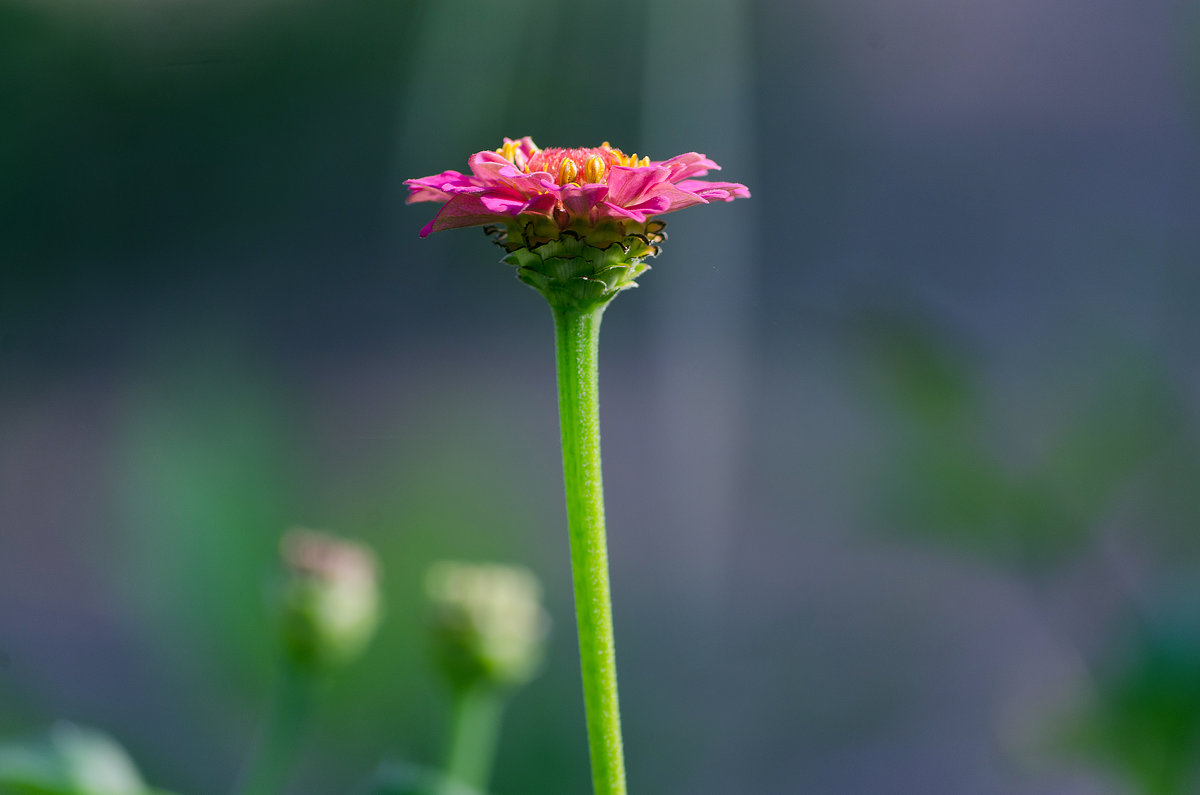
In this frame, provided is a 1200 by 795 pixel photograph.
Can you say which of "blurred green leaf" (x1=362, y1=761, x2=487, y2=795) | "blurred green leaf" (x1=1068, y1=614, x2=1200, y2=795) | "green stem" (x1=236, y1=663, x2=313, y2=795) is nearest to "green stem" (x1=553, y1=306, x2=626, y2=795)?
"blurred green leaf" (x1=362, y1=761, x2=487, y2=795)

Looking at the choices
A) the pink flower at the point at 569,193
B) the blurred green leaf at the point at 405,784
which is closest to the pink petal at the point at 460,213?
the pink flower at the point at 569,193

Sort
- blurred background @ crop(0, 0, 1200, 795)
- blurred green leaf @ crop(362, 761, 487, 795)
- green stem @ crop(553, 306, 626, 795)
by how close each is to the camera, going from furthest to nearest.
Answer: blurred background @ crop(0, 0, 1200, 795)
blurred green leaf @ crop(362, 761, 487, 795)
green stem @ crop(553, 306, 626, 795)

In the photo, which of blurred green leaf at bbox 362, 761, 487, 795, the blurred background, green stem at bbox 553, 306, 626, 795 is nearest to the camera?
green stem at bbox 553, 306, 626, 795

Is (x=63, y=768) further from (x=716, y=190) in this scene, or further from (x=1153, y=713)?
(x=1153, y=713)

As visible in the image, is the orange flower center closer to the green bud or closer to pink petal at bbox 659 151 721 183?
pink petal at bbox 659 151 721 183

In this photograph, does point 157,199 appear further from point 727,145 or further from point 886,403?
point 886,403

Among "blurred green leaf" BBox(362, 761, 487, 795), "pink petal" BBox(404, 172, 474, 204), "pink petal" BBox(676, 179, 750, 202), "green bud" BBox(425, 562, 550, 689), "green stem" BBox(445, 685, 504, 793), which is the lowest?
"green stem" BBox(445, 685, 504, 793)

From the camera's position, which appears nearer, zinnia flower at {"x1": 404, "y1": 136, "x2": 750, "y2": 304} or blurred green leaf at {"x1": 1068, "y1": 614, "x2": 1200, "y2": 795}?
zinnia flower at {"x1": 404, "y1": 136, "x2": 750, "y2": 304}

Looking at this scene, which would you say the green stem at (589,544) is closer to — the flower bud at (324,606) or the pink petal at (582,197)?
the pink petal at (582,197)

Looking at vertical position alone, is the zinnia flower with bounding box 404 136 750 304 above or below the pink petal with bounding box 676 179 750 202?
below
